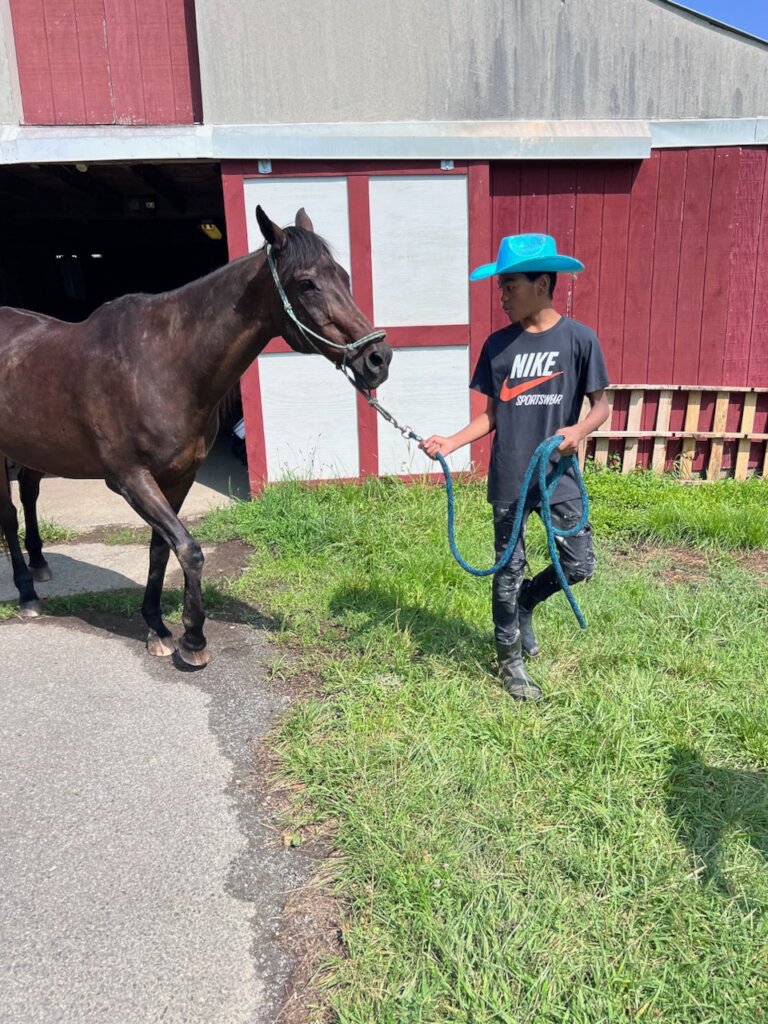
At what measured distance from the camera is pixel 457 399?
6051 mm

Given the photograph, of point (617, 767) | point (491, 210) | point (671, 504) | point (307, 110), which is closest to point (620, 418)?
point (671, 504)

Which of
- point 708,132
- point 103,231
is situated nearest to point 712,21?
point 708,132

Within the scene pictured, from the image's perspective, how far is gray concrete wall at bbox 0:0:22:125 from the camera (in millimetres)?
5277

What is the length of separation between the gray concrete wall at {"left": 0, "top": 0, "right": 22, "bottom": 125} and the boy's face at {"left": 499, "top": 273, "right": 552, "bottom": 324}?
4.81m

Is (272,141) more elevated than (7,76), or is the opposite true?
(7,76)

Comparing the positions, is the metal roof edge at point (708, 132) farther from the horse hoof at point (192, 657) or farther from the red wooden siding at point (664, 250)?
the horse hoof at point (192, 657)

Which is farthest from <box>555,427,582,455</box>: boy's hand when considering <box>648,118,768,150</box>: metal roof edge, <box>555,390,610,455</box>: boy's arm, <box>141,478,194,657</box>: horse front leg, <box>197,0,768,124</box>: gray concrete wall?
<box>648,118,768,150</box>: metal roof edge

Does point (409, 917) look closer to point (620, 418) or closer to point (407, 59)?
point (620, 418)

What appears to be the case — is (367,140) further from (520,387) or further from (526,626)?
(526,626)

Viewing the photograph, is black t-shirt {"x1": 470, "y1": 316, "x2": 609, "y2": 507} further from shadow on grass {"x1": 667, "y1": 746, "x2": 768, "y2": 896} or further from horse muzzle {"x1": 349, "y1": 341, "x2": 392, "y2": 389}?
shadow on grass {"x1": 667, "y1": 746, "x2": 768, "y2": 896}

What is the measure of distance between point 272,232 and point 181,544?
1340 mm

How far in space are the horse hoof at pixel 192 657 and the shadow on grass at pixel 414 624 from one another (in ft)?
2.30

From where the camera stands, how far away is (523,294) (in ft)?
8.46

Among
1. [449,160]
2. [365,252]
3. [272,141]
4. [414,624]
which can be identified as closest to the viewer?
[414,624]
